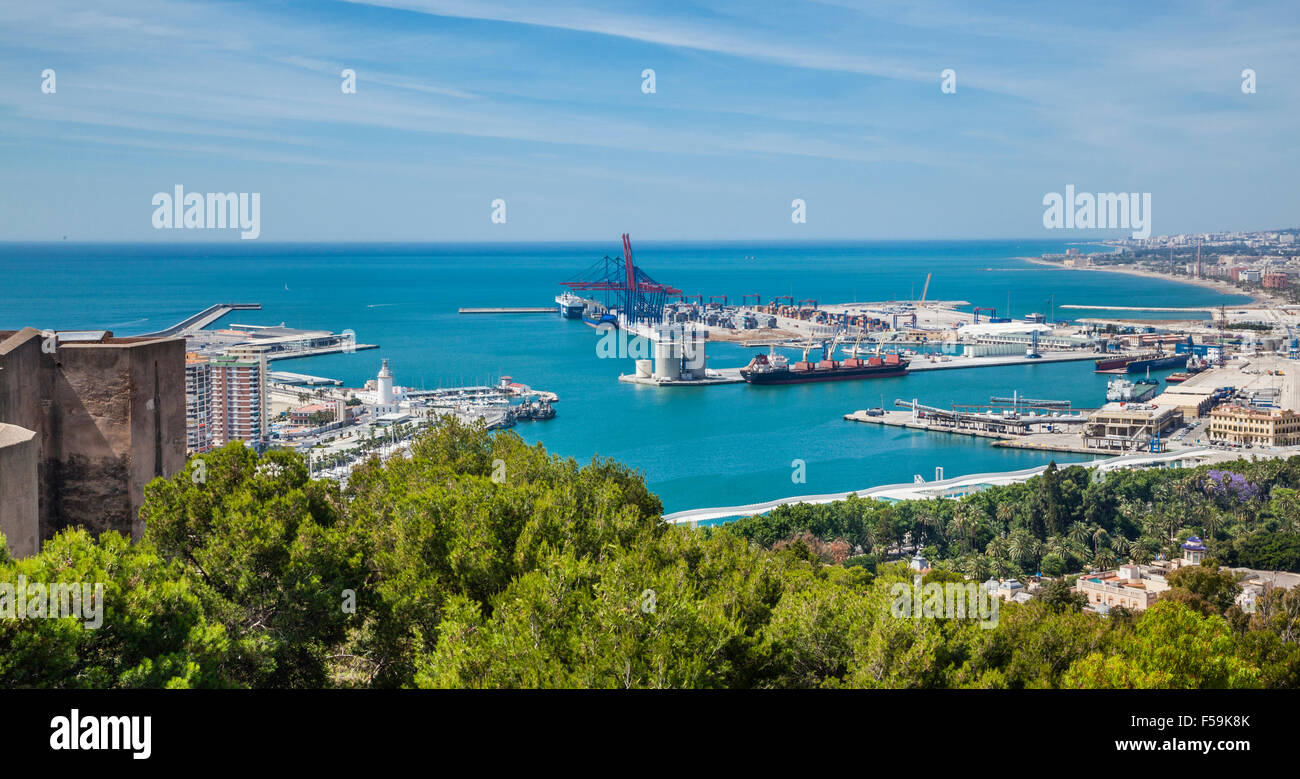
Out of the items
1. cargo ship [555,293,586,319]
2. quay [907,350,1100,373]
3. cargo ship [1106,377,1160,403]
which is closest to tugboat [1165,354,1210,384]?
cargo ship [1106,377,1160,403]

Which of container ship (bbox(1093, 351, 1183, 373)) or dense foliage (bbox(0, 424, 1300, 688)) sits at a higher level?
container ship (bbox(1093, 351, 1183, 373))

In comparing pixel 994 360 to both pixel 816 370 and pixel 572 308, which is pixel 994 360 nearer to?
pixel 816 370

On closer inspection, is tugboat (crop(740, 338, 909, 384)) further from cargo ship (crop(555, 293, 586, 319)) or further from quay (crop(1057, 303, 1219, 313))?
quay (crop(1057, 303, 1219, 313))

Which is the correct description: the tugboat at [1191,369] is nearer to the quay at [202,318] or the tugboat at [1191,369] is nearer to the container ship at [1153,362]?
the container ship at [1153,362]

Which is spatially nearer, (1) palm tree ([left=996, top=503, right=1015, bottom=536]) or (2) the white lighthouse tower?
(1) palm tree ([left=996, top=503, right=1015, bottom=536])

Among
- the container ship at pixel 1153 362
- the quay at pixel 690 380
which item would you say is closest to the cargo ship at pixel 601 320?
the quay at pixel 690 380

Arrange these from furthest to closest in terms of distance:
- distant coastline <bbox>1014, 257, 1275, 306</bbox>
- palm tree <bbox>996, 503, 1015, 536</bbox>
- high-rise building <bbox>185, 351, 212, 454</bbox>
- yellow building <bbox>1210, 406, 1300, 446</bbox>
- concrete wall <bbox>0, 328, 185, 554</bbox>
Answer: distant coastline <bbox>1014, 257, 1275, 306</bbox> < yellow building <bbox>1210, 406, 1300, 446</bbox> < high-rise building <bbox>185, 351, 212, 454</bbox> < palm tree <bbox>996, 503, 1015, 536</bbox> < concrete wall <bbox>0, 328, 185, 554</bbox>

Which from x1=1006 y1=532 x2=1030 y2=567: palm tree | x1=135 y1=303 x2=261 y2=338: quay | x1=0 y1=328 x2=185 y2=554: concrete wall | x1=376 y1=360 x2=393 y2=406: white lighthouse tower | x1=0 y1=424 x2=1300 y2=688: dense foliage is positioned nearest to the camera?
x1=0 y1=424 x2=1300 y2=688: dense foliage
